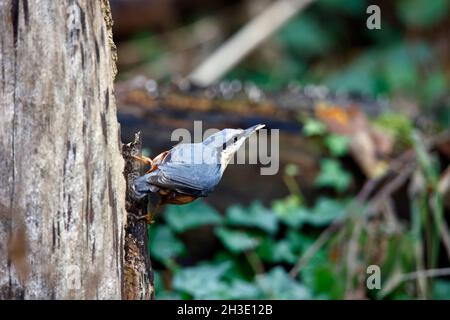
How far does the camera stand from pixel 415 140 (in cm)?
401

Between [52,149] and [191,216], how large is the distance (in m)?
2.08

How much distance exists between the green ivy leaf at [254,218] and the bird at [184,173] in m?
1.71

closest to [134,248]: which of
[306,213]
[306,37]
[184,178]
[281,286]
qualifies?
[184,178]

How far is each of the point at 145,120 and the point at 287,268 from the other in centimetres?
128

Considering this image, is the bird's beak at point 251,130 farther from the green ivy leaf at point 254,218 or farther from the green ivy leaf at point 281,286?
the green ivy leaf at point 254,218

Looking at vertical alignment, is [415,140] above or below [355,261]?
above

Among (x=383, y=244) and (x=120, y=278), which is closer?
(x=120, y=278)

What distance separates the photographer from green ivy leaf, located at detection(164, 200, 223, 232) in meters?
4.19

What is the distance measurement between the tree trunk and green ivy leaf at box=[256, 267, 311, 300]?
1790 millimetres

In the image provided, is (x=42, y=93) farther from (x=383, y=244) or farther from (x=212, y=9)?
(x=212, y=9)

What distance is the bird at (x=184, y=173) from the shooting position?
96.9 inches

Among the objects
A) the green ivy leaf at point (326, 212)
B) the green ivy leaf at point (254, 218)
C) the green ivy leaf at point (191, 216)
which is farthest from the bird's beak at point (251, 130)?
the green ivy leaf at point (326, 212)
